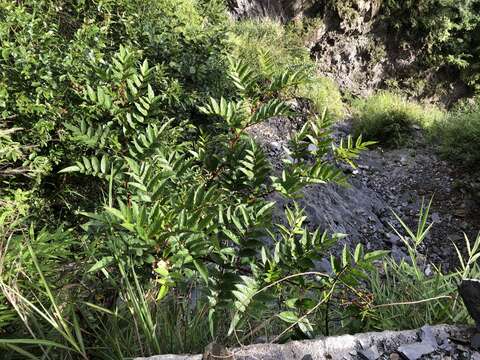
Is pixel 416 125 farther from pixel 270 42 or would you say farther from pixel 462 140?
pixel 270 42

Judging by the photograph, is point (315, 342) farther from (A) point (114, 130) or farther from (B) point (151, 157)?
(A) point (114, 130)

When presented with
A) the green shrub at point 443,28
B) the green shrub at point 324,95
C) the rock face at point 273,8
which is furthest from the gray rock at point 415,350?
the green shrub at point 443,28

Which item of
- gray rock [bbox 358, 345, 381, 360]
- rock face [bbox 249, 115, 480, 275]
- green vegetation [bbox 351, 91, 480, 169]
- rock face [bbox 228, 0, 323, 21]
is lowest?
rock face [bbox 249, 115, 480, 275]

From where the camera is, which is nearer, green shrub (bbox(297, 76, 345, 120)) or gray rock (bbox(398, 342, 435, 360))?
gray rock (bbox(398, 342, 435, 360))

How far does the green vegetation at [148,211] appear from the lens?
136 centimetres

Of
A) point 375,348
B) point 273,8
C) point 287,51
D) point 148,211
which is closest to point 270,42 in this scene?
point 287,51

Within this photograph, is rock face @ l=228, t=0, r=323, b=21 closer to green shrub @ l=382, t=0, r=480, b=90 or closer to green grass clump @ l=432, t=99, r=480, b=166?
green shrub @ l=382, t=0, r=480, b=90

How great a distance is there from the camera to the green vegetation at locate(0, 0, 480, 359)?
1.36 metres

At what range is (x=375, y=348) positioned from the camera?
1.38 metres

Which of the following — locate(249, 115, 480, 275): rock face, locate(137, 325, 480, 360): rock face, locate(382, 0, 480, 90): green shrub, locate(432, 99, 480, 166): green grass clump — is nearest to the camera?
locate(137, 325, 480, 360): rock face

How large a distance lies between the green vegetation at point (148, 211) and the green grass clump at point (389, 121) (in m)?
3.58

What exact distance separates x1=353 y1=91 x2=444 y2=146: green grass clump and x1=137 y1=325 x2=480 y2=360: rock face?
5180 millimetres

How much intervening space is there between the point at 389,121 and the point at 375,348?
18.6ft

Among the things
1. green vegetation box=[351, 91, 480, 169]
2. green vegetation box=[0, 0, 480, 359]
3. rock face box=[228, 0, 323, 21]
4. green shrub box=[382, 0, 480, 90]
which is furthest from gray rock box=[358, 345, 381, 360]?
green shrub box=[382, 0, 480, 90]
